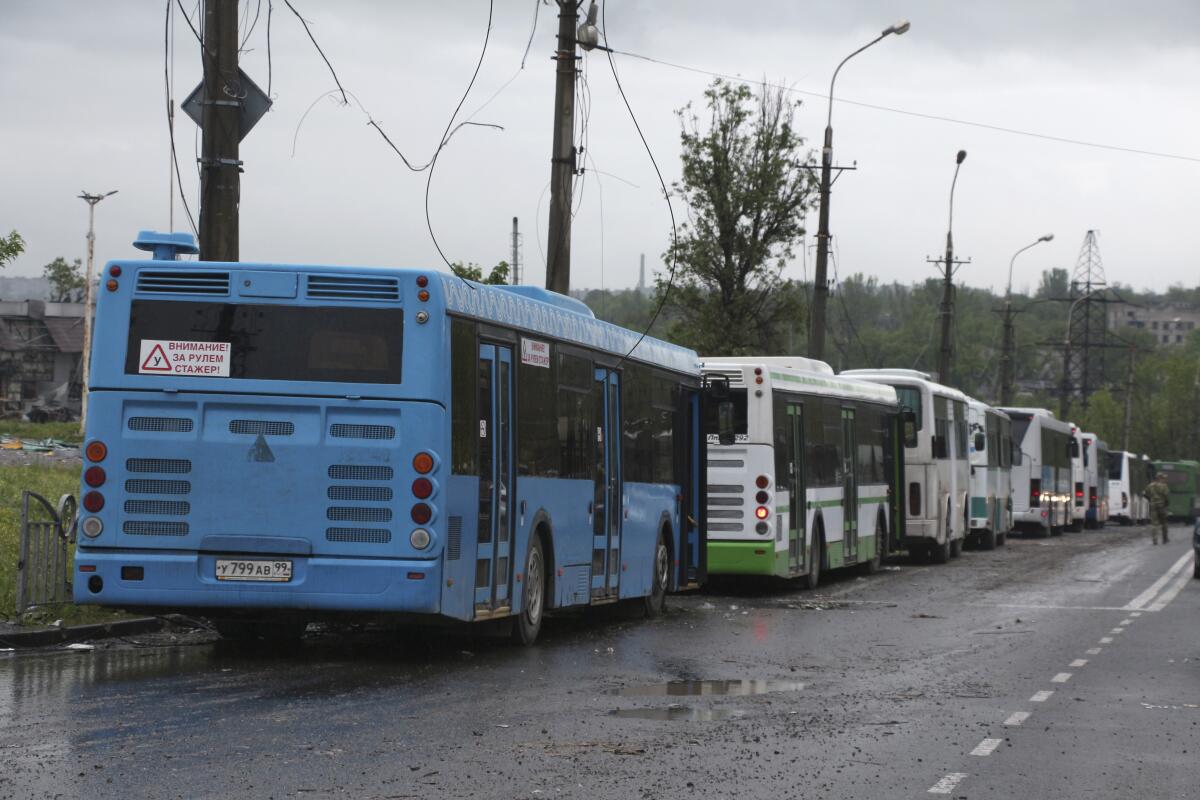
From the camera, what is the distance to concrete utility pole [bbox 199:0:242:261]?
50.3 ft

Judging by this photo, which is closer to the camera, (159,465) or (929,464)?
(159,465)

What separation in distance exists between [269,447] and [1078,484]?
52.5 m

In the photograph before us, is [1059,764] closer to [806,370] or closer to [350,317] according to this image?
[350,317]

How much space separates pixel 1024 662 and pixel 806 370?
37.9 feet

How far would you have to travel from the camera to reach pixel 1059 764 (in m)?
9.27

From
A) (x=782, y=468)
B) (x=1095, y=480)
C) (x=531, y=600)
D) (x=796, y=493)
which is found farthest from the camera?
(x=1095, y=480)

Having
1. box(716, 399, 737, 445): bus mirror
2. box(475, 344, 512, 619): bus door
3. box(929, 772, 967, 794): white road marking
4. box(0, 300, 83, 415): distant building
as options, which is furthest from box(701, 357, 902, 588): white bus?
box(0, 300, 83, 415): distant building

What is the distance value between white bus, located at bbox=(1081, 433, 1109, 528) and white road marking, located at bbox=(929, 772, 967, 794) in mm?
56915

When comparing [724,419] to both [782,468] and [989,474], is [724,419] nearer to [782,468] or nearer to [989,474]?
[782,468]

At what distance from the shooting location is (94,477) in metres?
13.0

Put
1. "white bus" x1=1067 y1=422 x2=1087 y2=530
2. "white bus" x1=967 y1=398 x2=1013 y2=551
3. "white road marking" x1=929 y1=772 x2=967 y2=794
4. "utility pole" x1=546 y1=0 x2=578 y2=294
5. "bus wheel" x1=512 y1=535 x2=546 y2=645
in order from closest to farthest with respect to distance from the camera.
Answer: "white road marking" x1=929 y1=772 x2=967 y2=794 → "bus wheel" x1=512 y1=535 x2=546 y2=645 → "utility pole" x1=546 y1=0 x2=578 y2=294 → "white bus" x1=967 y1=398 x2=1013 y2=551 → "white bus" x1=1067 y1=422 x2=1087 y2=530

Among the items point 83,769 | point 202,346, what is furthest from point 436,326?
point 83,769

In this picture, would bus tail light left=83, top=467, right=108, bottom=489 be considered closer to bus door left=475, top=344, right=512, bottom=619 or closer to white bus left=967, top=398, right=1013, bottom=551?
bus door left=475, top=344, right=512, bottom=619

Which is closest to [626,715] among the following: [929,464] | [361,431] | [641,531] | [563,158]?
[361,431]
